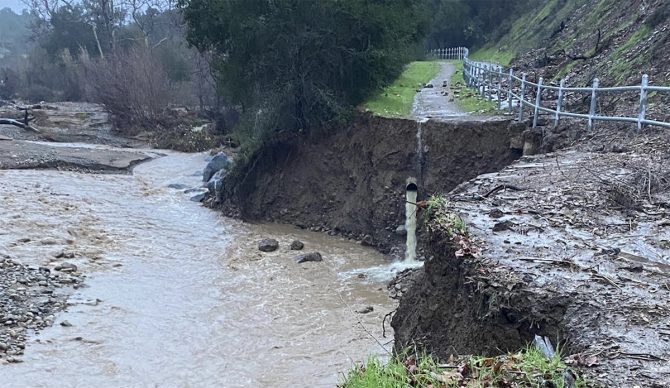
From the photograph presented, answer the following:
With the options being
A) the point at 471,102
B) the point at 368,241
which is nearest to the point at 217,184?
the point at 368,241

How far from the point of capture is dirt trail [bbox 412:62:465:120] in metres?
18.4

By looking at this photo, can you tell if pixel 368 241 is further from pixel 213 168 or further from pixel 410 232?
pixel 213 168

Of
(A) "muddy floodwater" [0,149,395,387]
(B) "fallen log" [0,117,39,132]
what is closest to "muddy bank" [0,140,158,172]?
(B) "fallen log" [0,117,39,132]

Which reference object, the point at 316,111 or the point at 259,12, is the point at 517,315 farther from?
the point at 259,12

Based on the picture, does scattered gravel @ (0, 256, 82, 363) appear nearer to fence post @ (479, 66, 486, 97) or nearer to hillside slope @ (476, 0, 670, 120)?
hillside slope @ (476, 0, 670, 120)

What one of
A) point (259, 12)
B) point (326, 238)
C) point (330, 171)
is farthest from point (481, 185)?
point (259, 12)

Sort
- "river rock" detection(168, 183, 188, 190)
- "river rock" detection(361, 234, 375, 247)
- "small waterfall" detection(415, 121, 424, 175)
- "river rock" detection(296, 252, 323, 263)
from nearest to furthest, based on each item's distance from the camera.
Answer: "river rock" detection(296, 252, 323, 263) < "small waterfall" detection(415, 121, 424, 175) < "river rock" detection(361, 234, 375, 247) < "river rock" detection(168, 183, 188, 190)

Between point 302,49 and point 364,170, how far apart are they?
4.99 metres

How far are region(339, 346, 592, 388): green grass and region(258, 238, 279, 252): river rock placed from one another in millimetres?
12865

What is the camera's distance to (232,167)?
2220cm

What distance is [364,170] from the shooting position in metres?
18.8

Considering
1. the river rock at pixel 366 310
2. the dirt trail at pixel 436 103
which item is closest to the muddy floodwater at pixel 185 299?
the river rock at pixel 366 310

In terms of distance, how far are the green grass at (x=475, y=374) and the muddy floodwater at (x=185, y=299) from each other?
5.54 m

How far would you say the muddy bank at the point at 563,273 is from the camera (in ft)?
16.0
